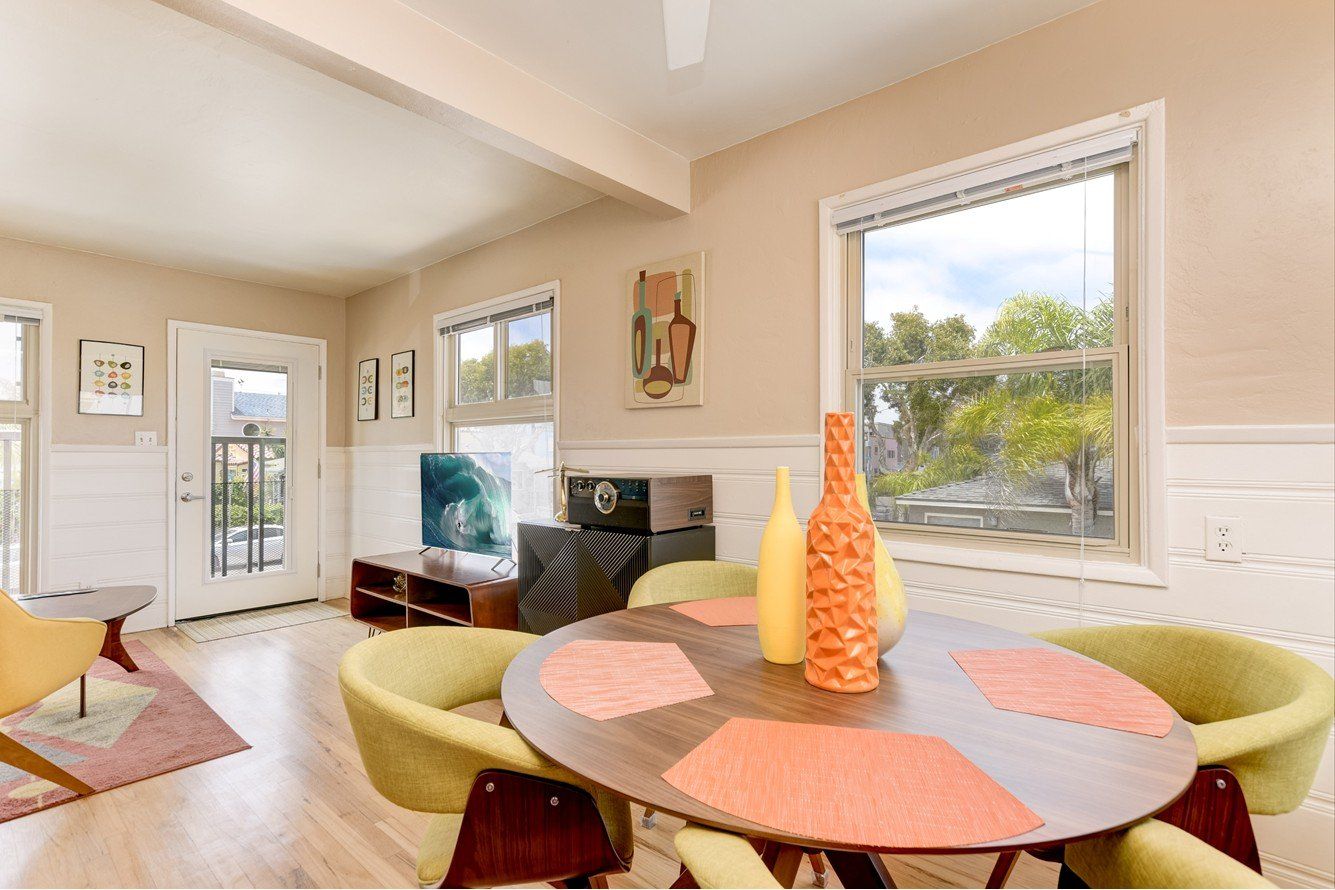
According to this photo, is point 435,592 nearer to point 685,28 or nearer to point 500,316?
point 500,316

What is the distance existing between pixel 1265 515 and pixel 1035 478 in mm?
545

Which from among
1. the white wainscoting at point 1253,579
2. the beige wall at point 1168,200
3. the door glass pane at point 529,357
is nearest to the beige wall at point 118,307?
the door glass pane at point 529,357

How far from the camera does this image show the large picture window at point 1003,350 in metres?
1.91

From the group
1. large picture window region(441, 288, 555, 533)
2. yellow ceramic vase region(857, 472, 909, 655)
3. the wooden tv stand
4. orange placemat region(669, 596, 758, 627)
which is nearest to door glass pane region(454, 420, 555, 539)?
large picture window region(441, 288, 555, 533)

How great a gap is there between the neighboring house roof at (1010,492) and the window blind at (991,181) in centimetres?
89

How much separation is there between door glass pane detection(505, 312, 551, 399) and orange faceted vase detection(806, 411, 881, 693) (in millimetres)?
2735

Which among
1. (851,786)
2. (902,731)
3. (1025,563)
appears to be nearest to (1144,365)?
(1025,563)

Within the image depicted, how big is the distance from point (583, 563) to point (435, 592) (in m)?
1.48

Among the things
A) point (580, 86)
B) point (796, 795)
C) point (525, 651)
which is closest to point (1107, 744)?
point (796, 795)

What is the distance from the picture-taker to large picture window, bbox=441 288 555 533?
364cm

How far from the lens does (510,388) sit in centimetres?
388

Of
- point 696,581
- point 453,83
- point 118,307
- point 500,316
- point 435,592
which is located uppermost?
point 453,83

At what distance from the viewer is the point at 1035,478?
80.7 inches

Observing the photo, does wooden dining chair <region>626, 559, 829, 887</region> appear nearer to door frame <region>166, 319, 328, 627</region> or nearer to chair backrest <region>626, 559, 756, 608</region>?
chair backrest <region>626, 559, 756, 608</region>
